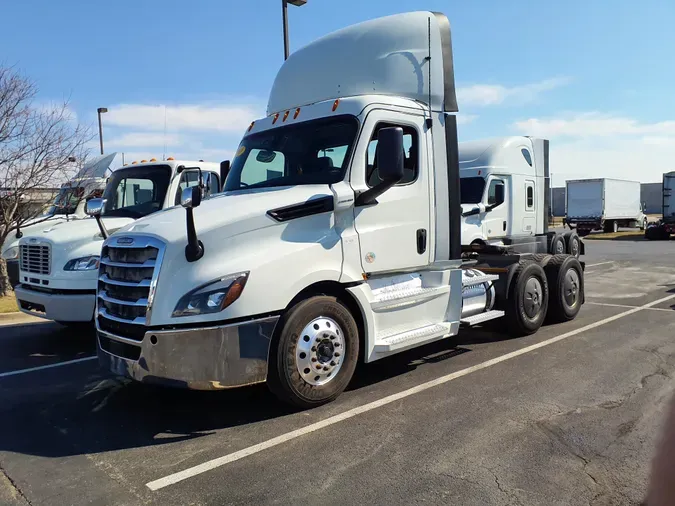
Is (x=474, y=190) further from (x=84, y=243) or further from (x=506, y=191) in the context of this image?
(x=84, y=243)

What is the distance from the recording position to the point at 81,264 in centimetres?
746

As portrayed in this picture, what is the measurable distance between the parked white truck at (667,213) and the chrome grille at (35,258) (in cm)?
3303

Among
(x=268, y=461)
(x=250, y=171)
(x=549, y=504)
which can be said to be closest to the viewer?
(x=549, y=504)

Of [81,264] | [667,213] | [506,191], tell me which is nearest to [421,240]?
[81,264]

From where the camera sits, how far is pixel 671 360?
6.52m

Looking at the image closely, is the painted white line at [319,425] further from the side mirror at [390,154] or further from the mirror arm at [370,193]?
the side mirror at [390,154]

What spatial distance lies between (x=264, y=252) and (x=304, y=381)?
3.95 ft

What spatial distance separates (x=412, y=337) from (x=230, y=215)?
225cm

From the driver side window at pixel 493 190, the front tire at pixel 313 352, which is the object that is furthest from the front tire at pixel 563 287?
the driver side window at pixel 493 190

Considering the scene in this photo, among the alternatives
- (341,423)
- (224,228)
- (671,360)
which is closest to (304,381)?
(341,423)

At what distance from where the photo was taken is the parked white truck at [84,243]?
743cm

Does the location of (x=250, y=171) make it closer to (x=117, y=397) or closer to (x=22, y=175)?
(x=117, y=397)

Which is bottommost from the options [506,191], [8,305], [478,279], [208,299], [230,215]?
[8,305]

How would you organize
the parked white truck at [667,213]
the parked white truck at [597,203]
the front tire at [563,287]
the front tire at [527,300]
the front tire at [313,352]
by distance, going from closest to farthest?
the front tire at [313,352] < the front tire at [527,300] < the front tire at [563,287] < the parked white truck at [667,213] < the parked white truck at [597,203]
